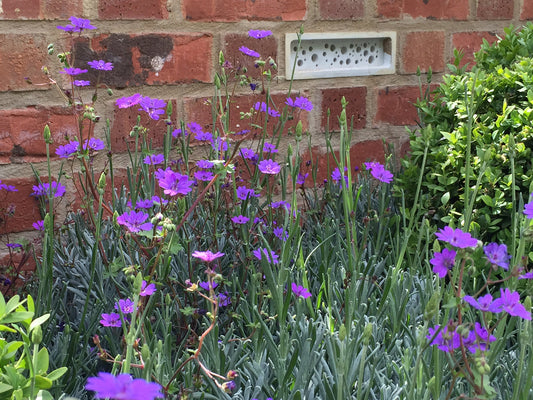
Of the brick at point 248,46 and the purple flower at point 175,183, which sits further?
the brick at point 248,46

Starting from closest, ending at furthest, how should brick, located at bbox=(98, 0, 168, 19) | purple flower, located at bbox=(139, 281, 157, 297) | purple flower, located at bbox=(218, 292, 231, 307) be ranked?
purple flower, located at bbox=(139, 281, 157, 297), purple flower, located at bbox=(218, 292, 231, 307), brick, located at bbox=(98, 0, 168, 19)

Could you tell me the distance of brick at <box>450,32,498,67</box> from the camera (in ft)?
7.02

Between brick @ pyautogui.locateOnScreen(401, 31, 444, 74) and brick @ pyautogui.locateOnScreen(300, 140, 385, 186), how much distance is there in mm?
263

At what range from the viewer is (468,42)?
7.13 feet

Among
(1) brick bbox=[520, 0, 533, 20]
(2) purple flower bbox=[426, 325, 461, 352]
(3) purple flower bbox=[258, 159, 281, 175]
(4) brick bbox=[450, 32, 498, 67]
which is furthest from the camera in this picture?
(1) brick bbox=[520, 0, 533, 20]

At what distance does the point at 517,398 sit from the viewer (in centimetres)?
83

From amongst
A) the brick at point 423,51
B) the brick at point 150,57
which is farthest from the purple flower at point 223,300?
the brick at point 423,51

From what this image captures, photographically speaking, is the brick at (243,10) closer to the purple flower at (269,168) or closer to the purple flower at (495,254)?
the purple flower at (269,168)

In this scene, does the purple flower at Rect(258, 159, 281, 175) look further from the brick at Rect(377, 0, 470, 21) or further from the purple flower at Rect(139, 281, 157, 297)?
the brick at Rect(377, 0, 470, 21)

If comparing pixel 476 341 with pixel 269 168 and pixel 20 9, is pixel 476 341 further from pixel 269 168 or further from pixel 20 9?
pixel 20 9

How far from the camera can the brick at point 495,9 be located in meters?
2.17

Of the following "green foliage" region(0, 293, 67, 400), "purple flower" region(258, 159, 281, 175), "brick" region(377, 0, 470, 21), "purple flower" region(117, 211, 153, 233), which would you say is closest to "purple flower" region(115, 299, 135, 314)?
"purple flower" region(117, 211, 153, 233)

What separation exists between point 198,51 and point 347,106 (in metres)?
0.50

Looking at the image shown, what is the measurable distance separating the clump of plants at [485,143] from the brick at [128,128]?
25.1 inches
